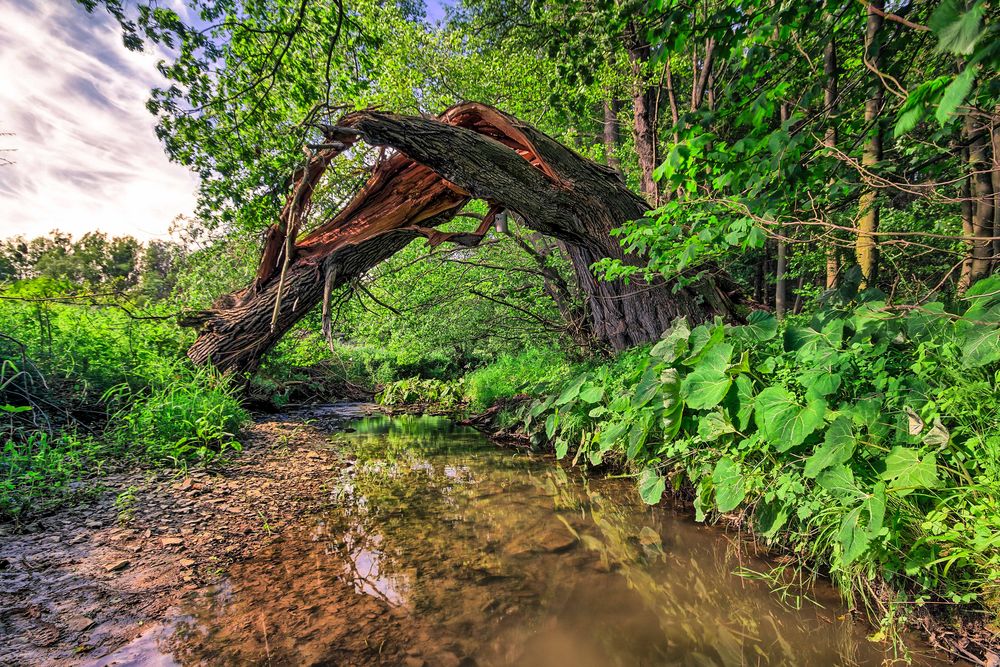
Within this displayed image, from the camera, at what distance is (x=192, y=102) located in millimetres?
3760

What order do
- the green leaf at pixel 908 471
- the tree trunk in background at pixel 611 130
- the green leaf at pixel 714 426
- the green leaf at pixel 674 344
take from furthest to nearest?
the tree trunk in background at pixel 611 130
the green leaf at pixel 674 344
the green leaf at pixel 714 426
the green leaf at pixel 908 471

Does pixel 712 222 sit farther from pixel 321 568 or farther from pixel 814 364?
pixel 321 568

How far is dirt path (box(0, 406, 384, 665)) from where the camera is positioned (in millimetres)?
1560

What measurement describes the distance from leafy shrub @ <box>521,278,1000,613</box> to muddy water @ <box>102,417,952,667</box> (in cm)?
32

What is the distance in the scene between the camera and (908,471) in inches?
61.6

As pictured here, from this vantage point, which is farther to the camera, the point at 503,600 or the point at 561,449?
the point at 561,449

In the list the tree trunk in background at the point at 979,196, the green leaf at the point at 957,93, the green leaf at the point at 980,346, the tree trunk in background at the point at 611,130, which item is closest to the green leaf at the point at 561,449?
the green leaf at the point at 980,346

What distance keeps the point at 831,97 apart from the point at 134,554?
5.62 meters

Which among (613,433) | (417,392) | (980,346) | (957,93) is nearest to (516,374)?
(613,433)

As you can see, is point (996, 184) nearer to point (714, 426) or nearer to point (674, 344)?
point (674, 344)

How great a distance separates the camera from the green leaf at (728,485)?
2143mm

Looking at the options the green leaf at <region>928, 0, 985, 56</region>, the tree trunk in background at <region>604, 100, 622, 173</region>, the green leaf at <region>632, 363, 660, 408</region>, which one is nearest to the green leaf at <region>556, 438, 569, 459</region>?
the green leaf at <region>632, 363, 660, 408</region>

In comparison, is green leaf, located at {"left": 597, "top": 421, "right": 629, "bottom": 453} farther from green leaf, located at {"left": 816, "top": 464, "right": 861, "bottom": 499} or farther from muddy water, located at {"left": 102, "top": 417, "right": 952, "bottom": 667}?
green leaf, located at {"left": 816, "top": 464, "right": 861, "bottom": 499}

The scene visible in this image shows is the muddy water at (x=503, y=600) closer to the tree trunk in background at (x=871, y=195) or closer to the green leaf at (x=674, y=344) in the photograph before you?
the green leaf at (x=674, y=344)
